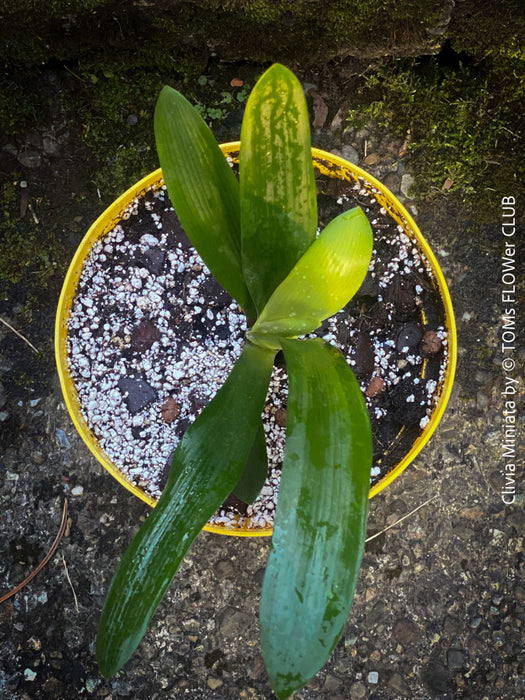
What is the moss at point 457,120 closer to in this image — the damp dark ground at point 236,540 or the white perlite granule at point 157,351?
the damp dark ground at point 236,540

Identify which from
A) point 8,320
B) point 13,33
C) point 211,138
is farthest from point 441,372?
point 13,33

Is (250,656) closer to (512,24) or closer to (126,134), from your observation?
(126,134)

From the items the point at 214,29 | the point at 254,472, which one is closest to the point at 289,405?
the point at 254,472

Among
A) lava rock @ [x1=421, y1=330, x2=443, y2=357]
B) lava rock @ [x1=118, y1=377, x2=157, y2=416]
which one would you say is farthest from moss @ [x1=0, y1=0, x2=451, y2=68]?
lava rock @ [x1=118, y1=377, x2=157, y2=416]

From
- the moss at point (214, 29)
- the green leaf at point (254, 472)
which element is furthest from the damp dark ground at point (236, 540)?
the green leaf at point (254, 472)

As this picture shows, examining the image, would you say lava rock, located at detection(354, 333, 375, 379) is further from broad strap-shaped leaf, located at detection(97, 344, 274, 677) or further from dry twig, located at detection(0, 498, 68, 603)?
dry twig, located at detection(0, 498, 68, 603)
